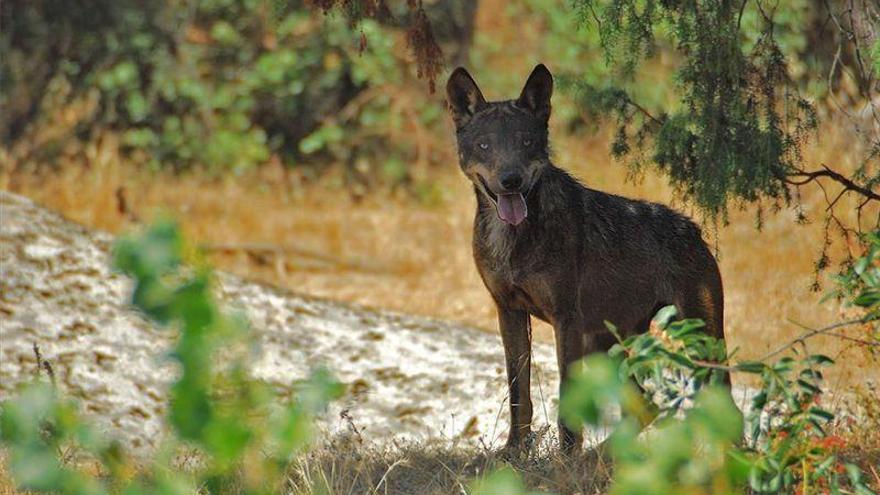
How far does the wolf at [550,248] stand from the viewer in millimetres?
6223

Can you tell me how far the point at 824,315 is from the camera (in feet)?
30.5

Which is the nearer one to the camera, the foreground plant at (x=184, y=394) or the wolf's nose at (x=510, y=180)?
the foreground plant at (x=184, y=394)

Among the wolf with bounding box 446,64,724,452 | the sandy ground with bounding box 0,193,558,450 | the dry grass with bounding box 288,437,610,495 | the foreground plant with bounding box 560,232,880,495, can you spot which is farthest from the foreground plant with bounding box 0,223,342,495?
the sandy ground with bounding box 0,193,558,450

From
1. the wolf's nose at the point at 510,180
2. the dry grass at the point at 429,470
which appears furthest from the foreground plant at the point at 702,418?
the wolf's nose at the point at 510,180

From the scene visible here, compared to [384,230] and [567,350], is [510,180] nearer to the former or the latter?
[567,350]

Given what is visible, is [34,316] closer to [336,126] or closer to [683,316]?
[683,316]

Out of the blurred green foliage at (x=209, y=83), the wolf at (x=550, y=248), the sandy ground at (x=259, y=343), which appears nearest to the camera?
the wolf at (x=550, y=248)

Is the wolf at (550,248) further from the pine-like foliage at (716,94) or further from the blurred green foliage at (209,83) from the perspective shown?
the blurred green foliage at (209,83)

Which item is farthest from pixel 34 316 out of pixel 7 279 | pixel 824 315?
pixel 824 315

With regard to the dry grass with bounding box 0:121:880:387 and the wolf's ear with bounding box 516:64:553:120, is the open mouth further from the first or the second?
the dry grass with bounding box 0:121:880:387

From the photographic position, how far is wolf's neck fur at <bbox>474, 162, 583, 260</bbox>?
6.27 m

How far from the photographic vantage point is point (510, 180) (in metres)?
6.04

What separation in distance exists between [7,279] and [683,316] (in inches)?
177

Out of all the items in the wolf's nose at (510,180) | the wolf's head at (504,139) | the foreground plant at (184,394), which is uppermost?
the wolf's head at (504,139)
